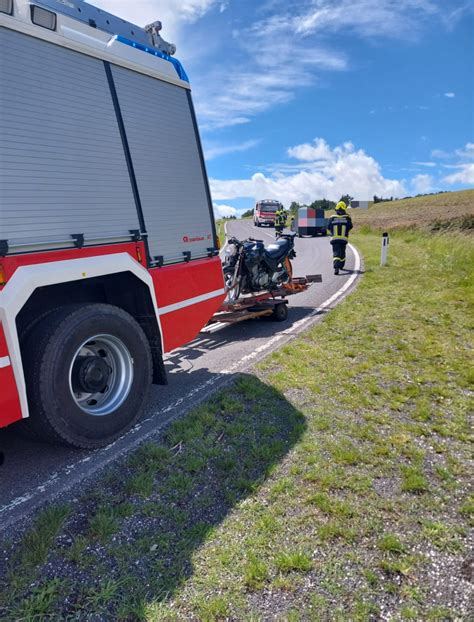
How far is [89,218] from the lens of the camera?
3410 mm

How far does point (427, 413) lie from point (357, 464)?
3.53 ft

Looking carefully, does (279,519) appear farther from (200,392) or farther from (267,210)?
(267,210)

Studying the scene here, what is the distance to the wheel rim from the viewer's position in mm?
3352

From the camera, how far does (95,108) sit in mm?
3525

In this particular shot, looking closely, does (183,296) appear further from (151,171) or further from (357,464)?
(357,464)

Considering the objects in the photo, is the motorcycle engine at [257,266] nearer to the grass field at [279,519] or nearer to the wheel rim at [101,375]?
the grass field at [279,519]

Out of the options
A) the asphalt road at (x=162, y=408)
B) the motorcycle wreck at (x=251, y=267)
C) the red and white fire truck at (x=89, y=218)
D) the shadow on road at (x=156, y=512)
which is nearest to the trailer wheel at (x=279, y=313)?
the asphalt road at (x=162, y=408)

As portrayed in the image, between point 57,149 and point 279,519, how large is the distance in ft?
9.58

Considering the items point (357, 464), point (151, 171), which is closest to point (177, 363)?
point (151, 171)

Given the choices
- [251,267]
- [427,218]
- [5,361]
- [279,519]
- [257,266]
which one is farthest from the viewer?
[427,218]

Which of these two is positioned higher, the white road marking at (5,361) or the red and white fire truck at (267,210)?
the red and white fire truck at (267,210)

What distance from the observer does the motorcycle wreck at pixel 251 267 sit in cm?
743

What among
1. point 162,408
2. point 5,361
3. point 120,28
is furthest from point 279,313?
point 5,361

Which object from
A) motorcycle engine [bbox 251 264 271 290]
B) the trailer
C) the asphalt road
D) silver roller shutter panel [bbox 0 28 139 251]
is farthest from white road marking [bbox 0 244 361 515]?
silver roller shutter panel [bbox 0 28 139 251]
